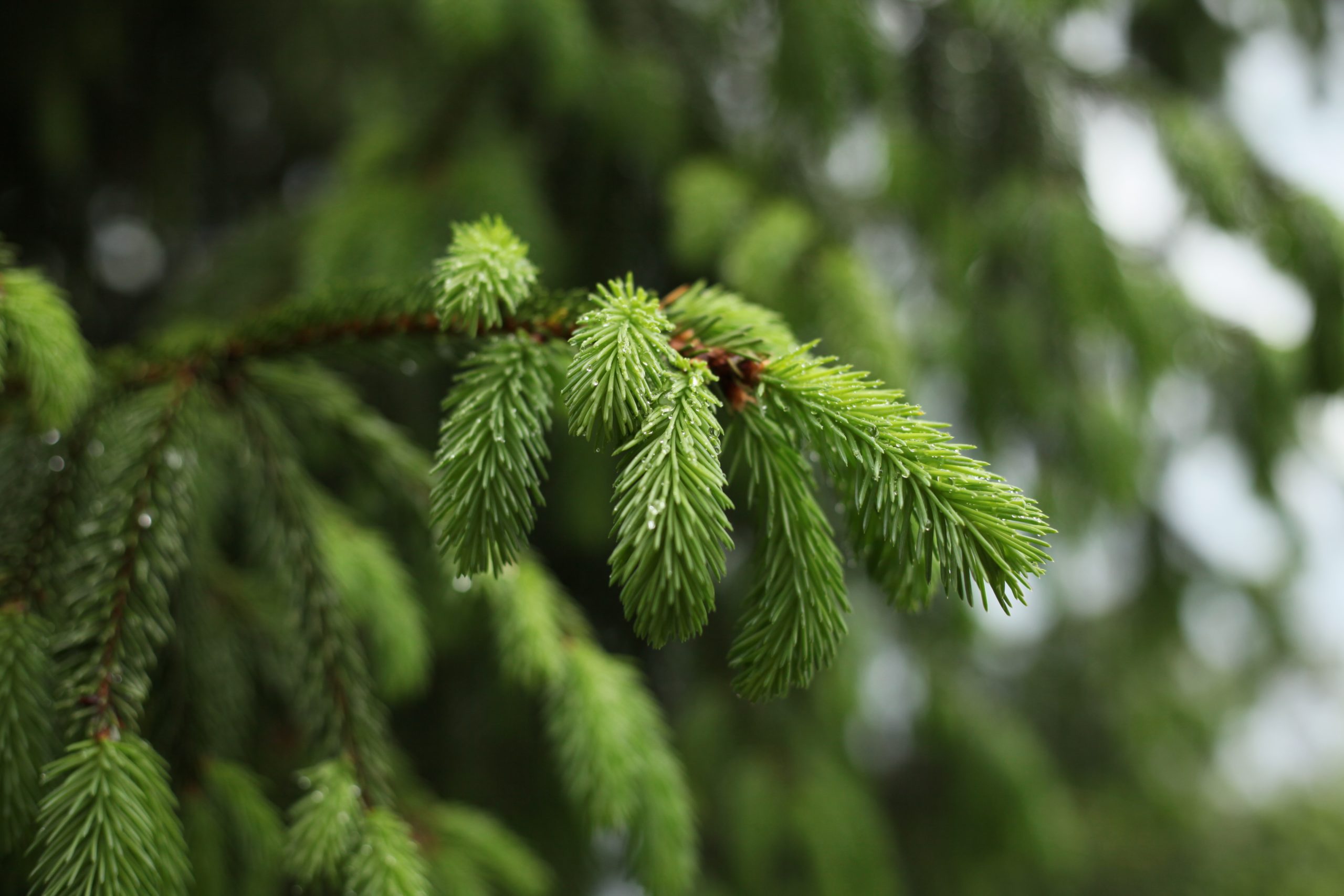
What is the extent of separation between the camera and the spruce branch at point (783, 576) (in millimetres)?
686

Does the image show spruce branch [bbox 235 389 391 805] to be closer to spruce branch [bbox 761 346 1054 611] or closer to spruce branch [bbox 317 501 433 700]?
spruce branch [bbox 317 501 433 700]

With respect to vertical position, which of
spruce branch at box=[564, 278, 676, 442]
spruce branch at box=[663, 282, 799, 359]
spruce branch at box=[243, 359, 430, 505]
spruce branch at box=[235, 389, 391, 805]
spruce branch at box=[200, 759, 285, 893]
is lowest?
spruce branch at box=[200, 759, 285, 893]

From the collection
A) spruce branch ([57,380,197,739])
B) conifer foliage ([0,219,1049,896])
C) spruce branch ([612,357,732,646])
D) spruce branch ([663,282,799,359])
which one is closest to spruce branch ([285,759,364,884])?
conifer foliage ([0,219,1049,896])

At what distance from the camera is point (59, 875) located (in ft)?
2.29

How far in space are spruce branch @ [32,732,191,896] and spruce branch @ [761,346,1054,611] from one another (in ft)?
2.16

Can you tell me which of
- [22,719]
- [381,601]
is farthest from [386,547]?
[22,719]

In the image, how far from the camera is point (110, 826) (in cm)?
71

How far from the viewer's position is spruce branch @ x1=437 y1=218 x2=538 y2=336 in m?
0.79

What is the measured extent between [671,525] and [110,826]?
0.55 m

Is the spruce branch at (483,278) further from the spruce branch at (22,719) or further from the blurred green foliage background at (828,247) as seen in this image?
the spruce branch at (22,719)

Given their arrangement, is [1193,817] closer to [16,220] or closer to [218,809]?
[218,809]

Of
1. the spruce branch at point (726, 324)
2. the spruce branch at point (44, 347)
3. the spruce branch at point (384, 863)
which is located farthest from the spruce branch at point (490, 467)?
the spruce branch at point (44, 347)

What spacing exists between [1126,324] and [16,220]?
2.94 metres

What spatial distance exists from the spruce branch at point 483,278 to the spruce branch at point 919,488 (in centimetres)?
28
